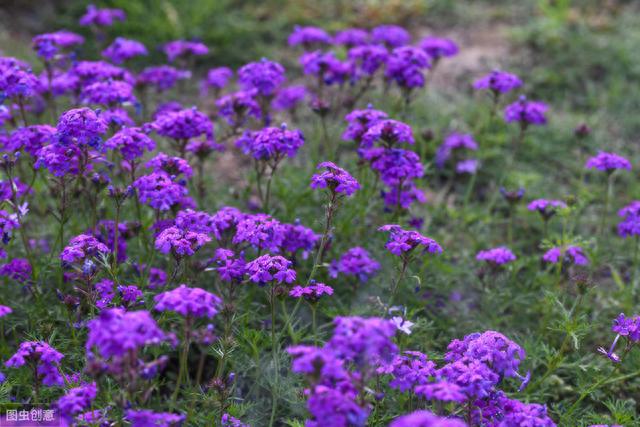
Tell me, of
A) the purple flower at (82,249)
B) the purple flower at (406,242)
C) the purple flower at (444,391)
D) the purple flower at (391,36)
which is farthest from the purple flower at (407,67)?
the purple flower at (444,391)

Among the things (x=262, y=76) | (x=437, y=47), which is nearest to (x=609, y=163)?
(x=437, y=47)

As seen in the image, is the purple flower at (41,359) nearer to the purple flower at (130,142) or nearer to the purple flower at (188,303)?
the purple flower at (188,303)

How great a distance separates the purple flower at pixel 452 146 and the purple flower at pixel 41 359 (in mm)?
3301

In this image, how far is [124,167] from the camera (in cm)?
396

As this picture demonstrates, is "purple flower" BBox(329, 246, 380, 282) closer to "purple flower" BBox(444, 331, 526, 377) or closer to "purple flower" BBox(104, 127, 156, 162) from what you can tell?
"purple flower" BBox(444, 331, 526, 377)

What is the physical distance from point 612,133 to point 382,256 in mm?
3381

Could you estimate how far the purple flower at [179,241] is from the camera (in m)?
2.98

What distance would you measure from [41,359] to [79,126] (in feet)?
3.46

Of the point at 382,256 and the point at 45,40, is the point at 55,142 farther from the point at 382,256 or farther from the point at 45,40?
the point at 382,256

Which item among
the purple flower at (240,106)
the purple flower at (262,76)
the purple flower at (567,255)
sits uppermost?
the purple flower at (262,76)

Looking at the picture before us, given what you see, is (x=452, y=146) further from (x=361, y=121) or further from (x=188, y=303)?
(x=188, y=303)

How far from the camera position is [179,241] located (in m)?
2.99

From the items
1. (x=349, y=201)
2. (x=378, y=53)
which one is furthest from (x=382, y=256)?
(x=378, y=53)

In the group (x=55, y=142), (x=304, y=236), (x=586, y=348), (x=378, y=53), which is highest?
(x=378, y=53)
